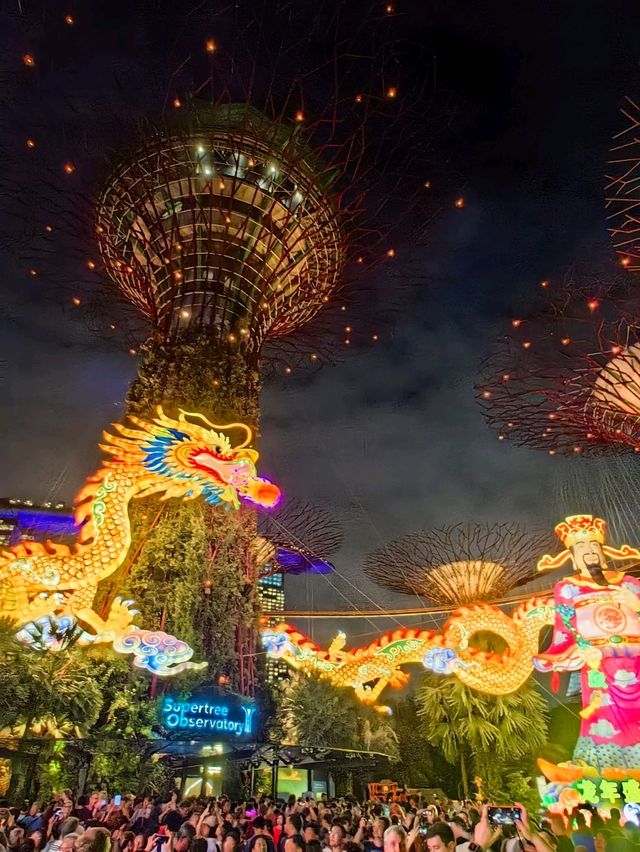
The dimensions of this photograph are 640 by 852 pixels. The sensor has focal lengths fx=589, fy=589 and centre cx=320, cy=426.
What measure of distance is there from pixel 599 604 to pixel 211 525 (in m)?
10.2

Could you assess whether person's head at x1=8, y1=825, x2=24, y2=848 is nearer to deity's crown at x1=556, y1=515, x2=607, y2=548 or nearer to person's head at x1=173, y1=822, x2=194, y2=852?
person's head at x1=173, y1=822, x2=194, y2=852

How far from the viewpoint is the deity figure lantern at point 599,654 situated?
43.7 ft

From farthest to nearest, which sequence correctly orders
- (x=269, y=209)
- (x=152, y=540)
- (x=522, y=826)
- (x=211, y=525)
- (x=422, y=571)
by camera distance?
(x=422, y=571), (x=269, y=209), (x=211, y=525), (x=152, y=540), (x=522, y=826)

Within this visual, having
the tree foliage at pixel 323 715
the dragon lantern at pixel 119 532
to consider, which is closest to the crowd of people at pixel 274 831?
the dragon lantern at pixel 119 532

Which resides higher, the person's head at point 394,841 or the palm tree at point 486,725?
the palm tree at point 486,725

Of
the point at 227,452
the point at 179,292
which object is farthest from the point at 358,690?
the point at 179,292

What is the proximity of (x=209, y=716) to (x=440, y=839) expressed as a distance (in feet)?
32.0

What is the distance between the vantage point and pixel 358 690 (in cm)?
1523

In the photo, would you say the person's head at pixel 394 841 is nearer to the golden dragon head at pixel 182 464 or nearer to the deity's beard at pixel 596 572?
the golden dragon head at pixel 182 464

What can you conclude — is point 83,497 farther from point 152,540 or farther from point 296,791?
point 296,791

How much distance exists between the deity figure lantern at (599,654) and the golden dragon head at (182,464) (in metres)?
8.06

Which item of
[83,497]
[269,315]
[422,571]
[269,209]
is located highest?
[269,209]

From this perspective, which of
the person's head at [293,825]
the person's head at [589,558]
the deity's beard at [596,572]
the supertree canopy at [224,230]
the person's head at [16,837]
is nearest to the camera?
the person's head at [16,837]

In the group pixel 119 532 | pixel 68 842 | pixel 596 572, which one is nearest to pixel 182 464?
pixel 119 532
